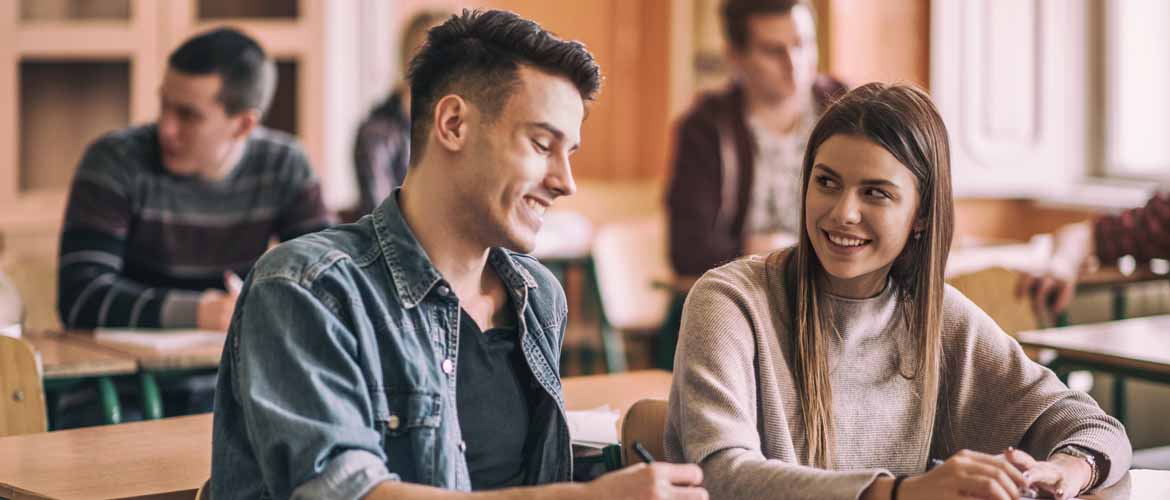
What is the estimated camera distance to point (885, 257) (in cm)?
182

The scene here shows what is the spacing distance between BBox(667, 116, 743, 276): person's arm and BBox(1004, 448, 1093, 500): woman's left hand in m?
2.24

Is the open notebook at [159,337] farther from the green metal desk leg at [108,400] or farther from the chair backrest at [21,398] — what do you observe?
the chair backrest at [21,398]

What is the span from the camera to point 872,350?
1.86 metres

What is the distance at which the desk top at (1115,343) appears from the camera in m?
2.62

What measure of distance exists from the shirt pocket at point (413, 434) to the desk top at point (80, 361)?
3.96ft

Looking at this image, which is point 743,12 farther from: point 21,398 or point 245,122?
point 21,398

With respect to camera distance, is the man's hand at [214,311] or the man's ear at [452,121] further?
the man's hand at [214,311]

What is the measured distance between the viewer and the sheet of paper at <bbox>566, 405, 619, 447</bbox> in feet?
6.57

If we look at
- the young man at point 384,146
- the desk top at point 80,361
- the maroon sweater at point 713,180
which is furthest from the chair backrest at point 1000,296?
the young man at point 384,146

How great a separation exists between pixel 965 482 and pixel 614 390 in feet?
3.43

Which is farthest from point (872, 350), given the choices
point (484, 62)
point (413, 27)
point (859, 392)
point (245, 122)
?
point (413, 27)

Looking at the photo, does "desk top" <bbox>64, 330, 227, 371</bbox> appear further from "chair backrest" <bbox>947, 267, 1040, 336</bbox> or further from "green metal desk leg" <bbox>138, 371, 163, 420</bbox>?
"chair backrest" <bbox>947, 267, 1040, 336</bbox>

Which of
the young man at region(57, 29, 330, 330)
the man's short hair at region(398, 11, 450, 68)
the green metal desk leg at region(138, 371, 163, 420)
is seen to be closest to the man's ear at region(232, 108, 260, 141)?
the young man at region(57, 29, 330, 330)

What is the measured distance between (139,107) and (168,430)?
2.41m
